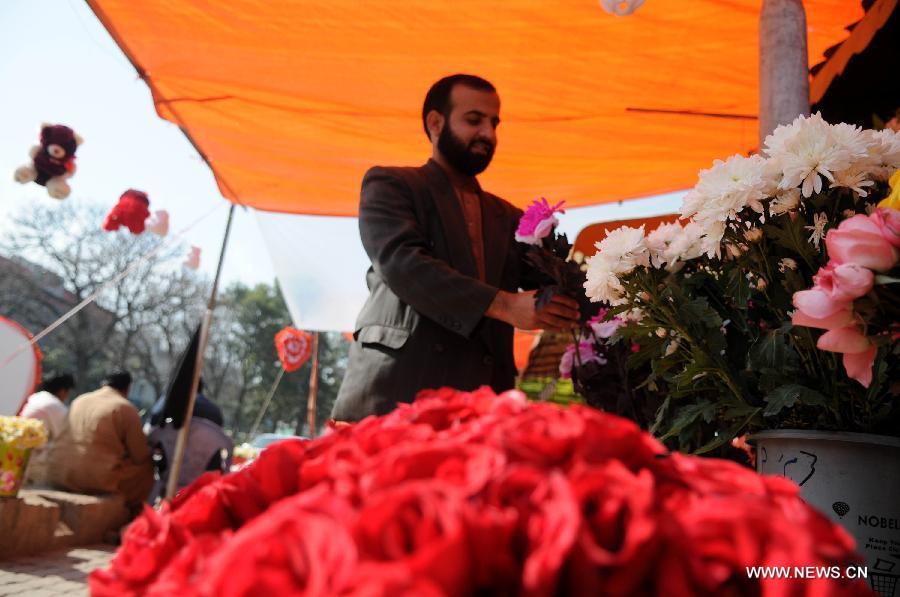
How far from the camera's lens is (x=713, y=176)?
116cm

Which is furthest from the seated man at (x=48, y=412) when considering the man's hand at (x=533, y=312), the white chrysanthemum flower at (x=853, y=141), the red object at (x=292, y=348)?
the white chrysanthemum flower at (x=853, y=141)

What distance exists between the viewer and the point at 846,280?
0.82m

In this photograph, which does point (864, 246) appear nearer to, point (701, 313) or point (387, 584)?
point (701, 313)

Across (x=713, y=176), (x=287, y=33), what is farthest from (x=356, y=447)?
(x=287, y=33)

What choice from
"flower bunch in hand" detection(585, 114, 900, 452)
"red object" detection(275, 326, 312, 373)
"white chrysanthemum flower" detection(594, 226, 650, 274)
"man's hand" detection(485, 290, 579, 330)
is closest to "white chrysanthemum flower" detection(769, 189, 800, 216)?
"flower bunch in hand" detection(585, 114, 900, 452)

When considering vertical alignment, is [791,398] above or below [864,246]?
below

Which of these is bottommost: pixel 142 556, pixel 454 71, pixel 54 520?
pixel 54 520

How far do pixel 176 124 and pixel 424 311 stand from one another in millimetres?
3097

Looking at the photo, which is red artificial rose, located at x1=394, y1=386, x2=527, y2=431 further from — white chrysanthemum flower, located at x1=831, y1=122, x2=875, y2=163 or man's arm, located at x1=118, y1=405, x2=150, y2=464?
man's arm, located at x1=118, y1=405, x2=150, y2=464

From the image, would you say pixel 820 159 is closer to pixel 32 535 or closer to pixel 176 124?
pixel 176 124

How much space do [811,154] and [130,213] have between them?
6.49 m

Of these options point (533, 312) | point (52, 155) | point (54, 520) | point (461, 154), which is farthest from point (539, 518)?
point (52, 155)

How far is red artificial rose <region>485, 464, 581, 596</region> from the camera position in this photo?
1.22 ft

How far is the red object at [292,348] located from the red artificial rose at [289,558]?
12.2m
